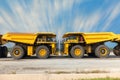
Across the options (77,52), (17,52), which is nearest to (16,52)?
(17,52)

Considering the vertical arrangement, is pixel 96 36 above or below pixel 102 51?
above

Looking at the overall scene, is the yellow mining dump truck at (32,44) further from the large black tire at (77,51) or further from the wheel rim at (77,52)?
the wheel rim at (77,52)

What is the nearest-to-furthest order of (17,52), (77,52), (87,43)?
(17,52), (77,52), (87,43)

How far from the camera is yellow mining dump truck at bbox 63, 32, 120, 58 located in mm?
25312

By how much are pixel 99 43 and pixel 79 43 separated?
1.39m

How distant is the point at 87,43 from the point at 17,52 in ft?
15.1

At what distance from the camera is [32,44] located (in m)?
25.3

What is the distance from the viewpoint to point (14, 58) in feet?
81.6

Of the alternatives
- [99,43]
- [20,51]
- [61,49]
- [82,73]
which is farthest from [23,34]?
[82,73]

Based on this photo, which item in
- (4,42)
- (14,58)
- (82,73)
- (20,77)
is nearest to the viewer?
(20,77)

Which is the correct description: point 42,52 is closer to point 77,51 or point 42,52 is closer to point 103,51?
point 77,51

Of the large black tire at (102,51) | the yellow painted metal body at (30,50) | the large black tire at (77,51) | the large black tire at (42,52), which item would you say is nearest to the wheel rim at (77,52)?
the large black tire at (77,51)

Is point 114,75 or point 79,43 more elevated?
point 79,43

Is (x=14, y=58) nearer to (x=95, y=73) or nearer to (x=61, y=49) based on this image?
(x=61, y=49)
